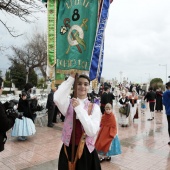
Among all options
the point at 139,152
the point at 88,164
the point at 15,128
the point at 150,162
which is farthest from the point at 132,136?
the point at 88,164

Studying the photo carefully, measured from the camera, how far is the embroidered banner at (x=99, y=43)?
3006 mm

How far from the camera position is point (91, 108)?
281 cm

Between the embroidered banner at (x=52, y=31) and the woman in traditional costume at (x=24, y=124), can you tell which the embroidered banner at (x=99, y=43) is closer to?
the embroidered banner at (x=52, y=31)

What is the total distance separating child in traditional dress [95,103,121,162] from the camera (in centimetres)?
520

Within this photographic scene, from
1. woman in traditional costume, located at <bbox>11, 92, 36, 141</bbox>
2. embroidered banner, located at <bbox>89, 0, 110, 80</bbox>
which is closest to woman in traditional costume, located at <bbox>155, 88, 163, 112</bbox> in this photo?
woman in traditional costume, located at <bbox>11, 92, 36, 141</bbox>

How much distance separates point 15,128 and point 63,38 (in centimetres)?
445

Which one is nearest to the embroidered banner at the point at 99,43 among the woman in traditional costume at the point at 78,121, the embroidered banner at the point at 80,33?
the embroidered banner at the point at 80,33

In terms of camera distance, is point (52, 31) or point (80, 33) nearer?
point (80, 33)

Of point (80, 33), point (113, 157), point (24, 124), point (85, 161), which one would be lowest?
point (113, 157)

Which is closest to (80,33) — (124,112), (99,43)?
(99,43)

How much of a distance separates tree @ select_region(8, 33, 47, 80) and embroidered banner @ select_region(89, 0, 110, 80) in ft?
97.8

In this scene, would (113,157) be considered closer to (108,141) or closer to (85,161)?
(108,141)

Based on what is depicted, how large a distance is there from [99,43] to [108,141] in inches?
112

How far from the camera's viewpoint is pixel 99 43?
9.84ft
